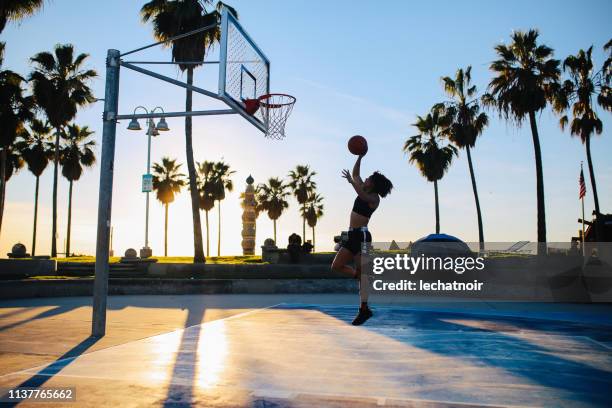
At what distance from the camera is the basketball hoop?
1179cm

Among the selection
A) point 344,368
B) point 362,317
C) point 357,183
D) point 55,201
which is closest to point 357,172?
point 357,183

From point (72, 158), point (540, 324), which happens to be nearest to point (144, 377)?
point (540, 324)

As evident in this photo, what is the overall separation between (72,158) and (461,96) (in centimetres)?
3571

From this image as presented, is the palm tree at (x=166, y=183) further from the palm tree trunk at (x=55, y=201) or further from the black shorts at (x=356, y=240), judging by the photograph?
the black shorts at (x=356, y=240)

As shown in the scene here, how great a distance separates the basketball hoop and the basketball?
4.58m

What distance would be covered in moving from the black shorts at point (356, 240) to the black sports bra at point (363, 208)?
0.93ft

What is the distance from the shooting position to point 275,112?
12023mm

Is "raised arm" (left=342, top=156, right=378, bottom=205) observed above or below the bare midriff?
above

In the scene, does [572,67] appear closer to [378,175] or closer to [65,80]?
[378,175]

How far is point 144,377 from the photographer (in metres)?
5.20

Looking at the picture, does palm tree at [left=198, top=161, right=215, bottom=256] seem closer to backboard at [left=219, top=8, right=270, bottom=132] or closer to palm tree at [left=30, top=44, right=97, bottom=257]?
palm tree at [left=30, top=44, right=97, bottom=257]

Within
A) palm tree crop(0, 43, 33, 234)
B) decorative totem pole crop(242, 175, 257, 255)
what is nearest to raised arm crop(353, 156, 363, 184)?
palm tree crop(0, 43, 33, 234)

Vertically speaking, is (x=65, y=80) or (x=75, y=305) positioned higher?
(x=65, y=80)

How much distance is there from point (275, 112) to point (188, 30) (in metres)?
18.5
